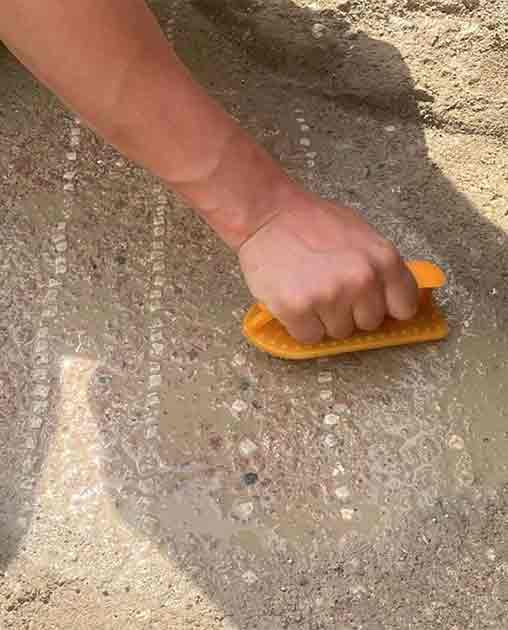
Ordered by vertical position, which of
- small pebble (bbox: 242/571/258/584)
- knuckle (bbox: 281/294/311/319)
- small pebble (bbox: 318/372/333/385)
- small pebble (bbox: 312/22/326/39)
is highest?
small pebble (bbox: 312/22/326/39)

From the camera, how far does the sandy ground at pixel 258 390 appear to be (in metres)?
0.95

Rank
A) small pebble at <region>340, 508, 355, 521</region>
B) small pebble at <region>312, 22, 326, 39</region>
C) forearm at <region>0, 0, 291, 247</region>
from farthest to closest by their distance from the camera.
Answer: small pebble at <region>312, 22, 326, 39</region>, small pebble at <region>340, 508, 355, 521</region>, forearm at <region>0, 0, 291, 247</region>

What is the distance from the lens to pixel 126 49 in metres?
0.91

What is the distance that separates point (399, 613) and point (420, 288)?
36cm

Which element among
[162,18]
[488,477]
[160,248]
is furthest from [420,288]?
[162,18]

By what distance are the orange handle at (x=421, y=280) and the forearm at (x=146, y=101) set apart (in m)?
0.09

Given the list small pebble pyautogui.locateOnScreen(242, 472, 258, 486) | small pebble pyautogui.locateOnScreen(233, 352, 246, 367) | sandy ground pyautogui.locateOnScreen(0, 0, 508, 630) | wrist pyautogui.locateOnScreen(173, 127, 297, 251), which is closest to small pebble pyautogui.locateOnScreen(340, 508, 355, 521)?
sandy ground pyautogui.locateOnScreen(0, 0, 508, 630)

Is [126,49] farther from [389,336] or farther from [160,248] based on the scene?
[389,336]

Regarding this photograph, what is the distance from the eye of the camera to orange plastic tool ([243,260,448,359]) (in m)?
1.04

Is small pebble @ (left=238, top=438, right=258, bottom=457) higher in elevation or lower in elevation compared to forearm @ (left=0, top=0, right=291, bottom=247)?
lower

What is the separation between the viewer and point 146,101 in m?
0.94

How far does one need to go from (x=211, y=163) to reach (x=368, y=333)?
0.90 ft

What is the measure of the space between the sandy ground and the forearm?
16 centimetres

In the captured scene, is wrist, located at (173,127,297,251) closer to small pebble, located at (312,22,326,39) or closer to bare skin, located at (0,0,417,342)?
bare skin, located at (0,0,417,342)
